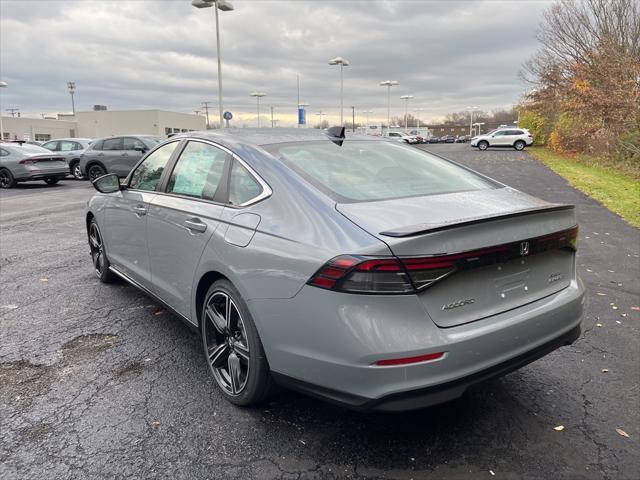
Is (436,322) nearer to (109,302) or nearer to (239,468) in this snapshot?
(239,468)

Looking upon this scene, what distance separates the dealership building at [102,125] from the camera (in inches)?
2726

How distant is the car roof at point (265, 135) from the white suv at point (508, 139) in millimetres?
38540

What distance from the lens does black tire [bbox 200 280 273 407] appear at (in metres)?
2.66

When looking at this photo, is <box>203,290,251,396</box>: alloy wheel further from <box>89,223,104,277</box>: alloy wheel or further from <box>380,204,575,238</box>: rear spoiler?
<box>89,223,104,277</box>: alloy wheel

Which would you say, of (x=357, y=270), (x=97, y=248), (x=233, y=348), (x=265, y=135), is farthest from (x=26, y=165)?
(x=357, y=270)

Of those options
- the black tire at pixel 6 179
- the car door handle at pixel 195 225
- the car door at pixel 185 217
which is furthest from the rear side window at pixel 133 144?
the car door handle at pixel 195 225

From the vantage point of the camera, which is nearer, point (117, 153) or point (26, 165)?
point (26, 165)

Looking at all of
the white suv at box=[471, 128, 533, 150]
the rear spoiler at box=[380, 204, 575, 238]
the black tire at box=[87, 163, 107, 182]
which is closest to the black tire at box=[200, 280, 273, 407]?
the rear spoiler at box=[380, 204, 575, 238]

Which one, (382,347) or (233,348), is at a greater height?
(382,347)

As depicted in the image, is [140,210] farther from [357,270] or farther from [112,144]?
[112,144]

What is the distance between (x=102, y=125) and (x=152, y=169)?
258ft

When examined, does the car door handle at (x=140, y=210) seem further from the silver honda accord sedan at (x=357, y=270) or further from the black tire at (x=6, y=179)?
the black tire at (x=6, y=179)

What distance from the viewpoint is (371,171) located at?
311 centimetres

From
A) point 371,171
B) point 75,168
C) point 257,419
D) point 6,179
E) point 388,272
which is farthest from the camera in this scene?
point 75,168
